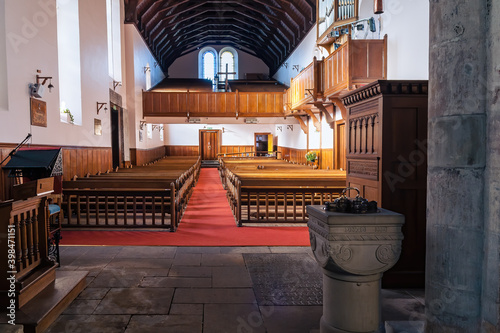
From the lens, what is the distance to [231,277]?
141 inches

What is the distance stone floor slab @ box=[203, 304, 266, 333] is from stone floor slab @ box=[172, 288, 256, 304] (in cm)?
10

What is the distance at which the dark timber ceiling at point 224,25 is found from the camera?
13.2 meters

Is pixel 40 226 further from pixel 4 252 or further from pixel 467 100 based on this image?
Answer: pixel 467 100

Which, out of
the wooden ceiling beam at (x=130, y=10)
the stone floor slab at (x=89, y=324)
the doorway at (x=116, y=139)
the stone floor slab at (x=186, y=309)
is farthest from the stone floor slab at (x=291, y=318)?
the wooden ceiling beam at (x=130, y=10)

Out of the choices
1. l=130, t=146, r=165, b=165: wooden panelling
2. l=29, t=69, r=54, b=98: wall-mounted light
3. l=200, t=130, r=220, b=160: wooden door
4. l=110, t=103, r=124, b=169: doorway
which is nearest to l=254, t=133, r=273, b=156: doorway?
l=200, t=130, r=220, b=160: wooden door

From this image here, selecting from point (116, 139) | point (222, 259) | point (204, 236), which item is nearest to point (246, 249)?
point (222, 259)

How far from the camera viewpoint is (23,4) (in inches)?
214

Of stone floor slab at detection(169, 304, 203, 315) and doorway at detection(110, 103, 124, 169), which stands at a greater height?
doorway at detection(110, 103, 124, 169)

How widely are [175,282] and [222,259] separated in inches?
33.8

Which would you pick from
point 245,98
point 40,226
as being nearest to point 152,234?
point 40,226

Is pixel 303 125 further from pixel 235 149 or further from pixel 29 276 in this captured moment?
pixel 29 276

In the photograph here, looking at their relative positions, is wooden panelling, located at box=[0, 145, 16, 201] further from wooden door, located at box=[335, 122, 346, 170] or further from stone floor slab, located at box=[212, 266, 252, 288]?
wooden door, located at box=[335, 122, 346, 170]

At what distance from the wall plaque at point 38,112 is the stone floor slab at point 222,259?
3439mm

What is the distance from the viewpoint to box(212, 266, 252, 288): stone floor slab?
3.39 m
